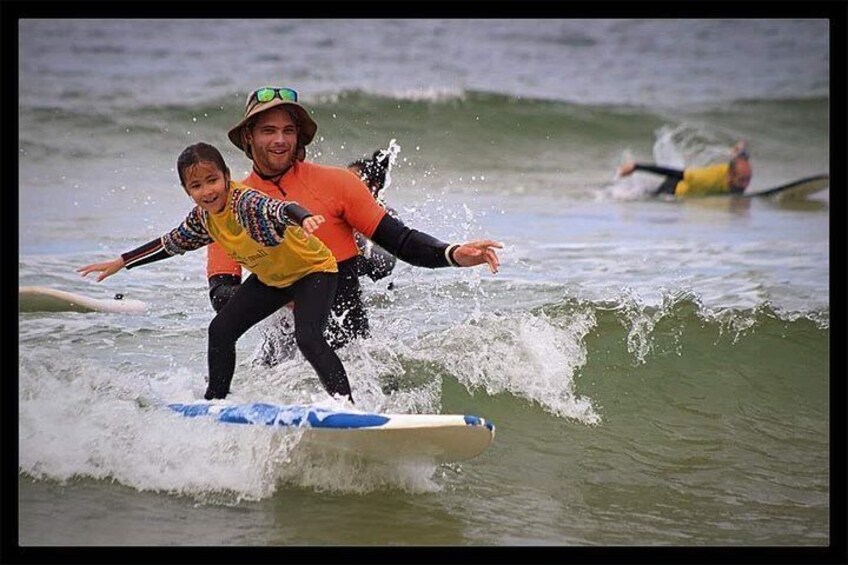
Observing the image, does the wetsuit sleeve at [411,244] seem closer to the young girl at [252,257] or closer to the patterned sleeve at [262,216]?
the young girl at [252,257]

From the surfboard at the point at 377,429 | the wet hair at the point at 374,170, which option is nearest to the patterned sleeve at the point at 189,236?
the surfboard at the point at 377,429

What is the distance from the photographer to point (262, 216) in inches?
199

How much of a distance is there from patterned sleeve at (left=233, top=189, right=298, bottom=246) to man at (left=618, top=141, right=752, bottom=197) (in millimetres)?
8566

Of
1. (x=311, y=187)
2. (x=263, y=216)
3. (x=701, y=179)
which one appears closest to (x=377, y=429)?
(x=263, y=216)

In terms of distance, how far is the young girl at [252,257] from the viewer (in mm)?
5086

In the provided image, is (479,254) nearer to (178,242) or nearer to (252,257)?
(252,257)

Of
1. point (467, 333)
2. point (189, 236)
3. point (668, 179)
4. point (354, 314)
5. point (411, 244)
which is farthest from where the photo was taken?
point (668, 179)

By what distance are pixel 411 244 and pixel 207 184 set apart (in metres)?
→ 0.92

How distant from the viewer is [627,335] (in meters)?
7.77

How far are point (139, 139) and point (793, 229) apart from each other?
21.9ft
